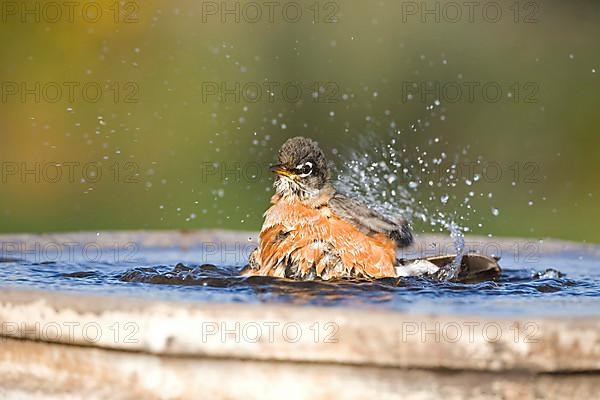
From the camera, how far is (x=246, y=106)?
11242 millimetres

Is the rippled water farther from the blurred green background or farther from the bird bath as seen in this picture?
the blurred green background

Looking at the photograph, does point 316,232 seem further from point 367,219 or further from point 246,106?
point 246,106

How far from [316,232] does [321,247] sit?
10cm

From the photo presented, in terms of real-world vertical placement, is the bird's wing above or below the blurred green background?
below

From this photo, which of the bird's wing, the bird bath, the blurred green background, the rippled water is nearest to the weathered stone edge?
the bird bath

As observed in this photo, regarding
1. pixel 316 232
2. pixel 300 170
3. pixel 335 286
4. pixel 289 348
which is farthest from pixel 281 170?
pixel 289 348

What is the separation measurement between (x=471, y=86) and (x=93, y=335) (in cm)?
945

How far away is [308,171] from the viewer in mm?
4211

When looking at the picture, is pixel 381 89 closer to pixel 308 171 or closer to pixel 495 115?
pixel 495 115

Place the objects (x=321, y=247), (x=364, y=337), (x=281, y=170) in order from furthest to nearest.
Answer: (x=281, y=170)
(x=321, y=247)
(x=364, y=337)

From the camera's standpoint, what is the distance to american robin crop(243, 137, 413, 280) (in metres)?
3.72

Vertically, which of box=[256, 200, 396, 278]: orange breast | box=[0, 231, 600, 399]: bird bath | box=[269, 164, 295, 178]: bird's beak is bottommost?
box=[0, 231, 600, 399]: bird bath

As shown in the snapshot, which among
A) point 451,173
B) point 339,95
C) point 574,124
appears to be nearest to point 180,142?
point 339,95

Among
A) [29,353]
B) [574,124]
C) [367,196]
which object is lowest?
[29,353]
